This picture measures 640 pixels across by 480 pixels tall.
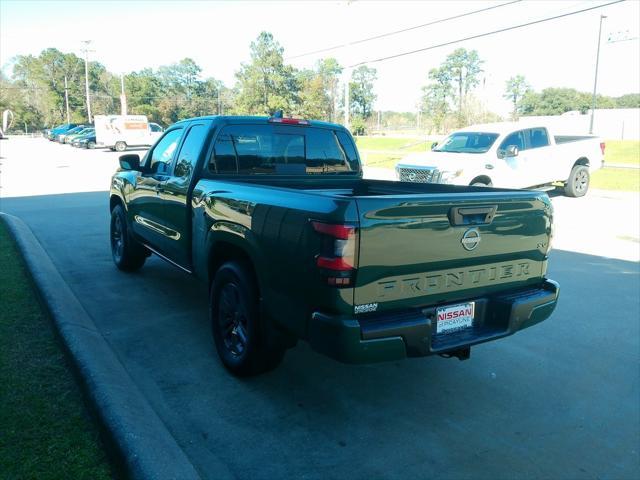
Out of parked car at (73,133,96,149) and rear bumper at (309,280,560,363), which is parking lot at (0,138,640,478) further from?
parked car at (73,133,96,149)

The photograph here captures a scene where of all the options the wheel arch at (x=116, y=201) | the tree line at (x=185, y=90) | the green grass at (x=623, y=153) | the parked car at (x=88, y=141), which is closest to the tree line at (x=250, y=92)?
the tree line at (x=185, y=90)

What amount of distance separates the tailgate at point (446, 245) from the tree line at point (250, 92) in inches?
2662

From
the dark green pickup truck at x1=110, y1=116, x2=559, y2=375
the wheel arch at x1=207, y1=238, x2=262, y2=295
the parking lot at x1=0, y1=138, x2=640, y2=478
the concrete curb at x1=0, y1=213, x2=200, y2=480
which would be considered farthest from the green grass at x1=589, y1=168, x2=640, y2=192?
the concrete curb at x1=0, y1=213, x2=200, y2=480

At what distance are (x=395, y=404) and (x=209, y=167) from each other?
2592 mm

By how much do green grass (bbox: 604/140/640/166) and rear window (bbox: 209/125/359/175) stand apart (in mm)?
30171

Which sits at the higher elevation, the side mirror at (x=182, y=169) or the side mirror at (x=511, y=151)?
the side mirror at (x=511, y=151)

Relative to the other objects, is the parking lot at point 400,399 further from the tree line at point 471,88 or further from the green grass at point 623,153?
the tree line at point 471,88

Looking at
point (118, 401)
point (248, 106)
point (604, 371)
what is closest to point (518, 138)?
point (604, 371)

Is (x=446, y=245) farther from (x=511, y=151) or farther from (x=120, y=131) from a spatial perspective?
(x=120, y=131)

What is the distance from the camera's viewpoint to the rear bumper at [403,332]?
294cm

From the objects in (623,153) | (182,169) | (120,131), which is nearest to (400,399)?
(182,169)

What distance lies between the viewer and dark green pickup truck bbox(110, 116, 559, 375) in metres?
2.96

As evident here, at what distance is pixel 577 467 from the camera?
3.06 meters

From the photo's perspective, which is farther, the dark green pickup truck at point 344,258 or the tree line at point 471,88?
the tree line at point 471,88
